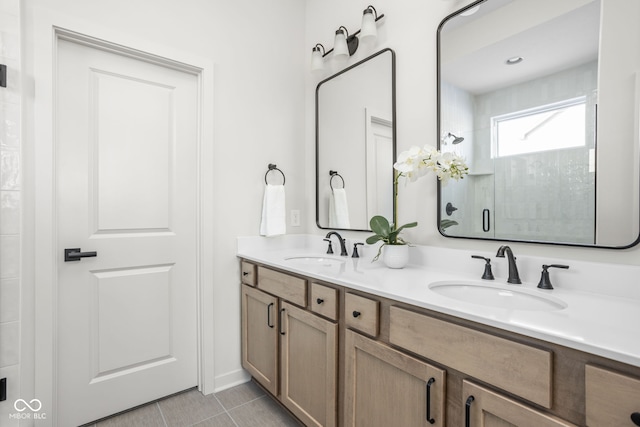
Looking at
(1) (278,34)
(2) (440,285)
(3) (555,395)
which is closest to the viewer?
(3) (555,395)

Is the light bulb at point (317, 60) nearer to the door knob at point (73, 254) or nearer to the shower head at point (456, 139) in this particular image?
the shower head at point (456, 139)

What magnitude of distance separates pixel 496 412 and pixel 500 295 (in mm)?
470

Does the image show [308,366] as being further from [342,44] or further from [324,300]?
[342,44]

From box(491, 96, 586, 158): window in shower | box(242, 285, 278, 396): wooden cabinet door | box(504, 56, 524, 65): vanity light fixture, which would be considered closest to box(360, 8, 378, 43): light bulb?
box(504, 56, 524, 65): vanity light fixture

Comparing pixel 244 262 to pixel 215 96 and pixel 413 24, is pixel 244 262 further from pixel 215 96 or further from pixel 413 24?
pixel 413 24

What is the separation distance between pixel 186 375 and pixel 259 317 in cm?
62

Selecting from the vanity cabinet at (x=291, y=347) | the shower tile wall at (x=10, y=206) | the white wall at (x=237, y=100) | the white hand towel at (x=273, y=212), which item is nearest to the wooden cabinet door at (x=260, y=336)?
the vanity cabinet at (x=291, y=347)

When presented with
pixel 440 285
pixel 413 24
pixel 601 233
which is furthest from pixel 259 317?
pixel 413 24

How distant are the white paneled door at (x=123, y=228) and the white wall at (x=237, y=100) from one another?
0.49 ft

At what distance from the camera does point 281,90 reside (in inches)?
89.7

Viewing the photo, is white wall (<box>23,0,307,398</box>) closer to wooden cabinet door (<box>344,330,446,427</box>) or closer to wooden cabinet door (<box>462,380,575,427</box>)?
wooden cabinet door (<box>344,330,446,427</box>)

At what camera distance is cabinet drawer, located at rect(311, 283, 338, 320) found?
130 cm

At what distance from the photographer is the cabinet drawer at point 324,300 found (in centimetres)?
130

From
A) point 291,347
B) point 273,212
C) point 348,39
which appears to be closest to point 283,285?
point 291,347
